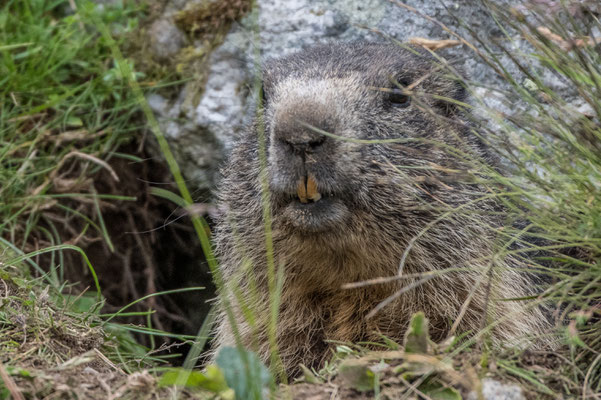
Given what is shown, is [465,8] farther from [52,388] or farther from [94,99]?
[52,388]

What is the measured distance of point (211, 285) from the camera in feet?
18.6

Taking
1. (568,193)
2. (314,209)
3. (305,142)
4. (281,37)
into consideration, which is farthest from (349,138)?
(281,37)

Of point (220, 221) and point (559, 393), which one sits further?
point (220, 221)

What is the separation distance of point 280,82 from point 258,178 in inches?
21.0

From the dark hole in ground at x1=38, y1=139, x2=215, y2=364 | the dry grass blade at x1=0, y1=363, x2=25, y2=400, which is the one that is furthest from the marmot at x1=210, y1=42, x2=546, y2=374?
the dark hole in ground at x1=38, y1=139, x2=215, y2=364

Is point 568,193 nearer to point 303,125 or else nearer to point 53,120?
point 303,125

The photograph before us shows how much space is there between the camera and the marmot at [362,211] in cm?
320

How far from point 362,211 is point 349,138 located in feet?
1.32

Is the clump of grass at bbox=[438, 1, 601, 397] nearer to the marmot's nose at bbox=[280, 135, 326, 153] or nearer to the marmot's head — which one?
the marmot's head

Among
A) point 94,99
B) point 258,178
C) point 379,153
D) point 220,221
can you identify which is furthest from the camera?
point 94,99

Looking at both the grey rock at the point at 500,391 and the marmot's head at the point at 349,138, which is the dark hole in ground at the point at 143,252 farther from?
the grey rock at the point at 500,391

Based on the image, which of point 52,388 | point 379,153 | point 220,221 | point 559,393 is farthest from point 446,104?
point 52,388

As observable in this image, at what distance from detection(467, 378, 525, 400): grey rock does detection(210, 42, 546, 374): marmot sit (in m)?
0.70

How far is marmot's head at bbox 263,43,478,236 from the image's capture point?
3133 millimetres
